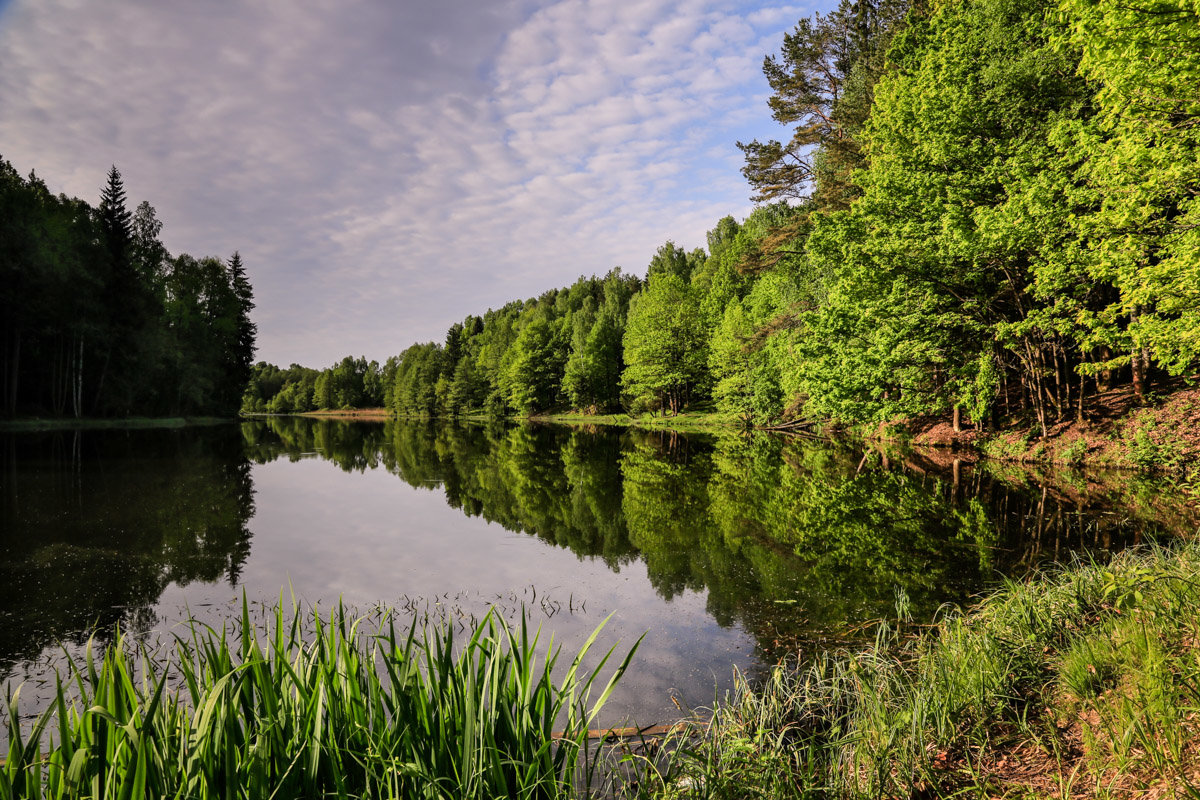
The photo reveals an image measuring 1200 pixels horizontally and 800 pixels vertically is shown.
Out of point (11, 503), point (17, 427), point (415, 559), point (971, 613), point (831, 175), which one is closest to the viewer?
point (971, 613)

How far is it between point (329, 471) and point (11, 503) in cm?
1008

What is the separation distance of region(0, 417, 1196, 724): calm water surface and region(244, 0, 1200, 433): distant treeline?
13.8 ft

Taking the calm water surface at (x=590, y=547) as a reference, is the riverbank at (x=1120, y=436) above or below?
above

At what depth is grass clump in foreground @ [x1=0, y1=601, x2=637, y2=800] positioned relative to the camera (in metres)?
2.17

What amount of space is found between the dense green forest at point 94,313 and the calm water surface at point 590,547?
22.3m

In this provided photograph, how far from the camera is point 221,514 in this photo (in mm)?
13289

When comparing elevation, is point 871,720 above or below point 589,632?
above

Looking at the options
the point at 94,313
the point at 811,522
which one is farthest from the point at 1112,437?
the point at 94,313

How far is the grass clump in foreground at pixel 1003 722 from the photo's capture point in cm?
310

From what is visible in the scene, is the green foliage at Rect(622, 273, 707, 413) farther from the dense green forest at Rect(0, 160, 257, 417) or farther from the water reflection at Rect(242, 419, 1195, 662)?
the dense green forest at Rect(0, 160, 257, 417)

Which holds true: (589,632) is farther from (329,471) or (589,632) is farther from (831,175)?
(831,175)

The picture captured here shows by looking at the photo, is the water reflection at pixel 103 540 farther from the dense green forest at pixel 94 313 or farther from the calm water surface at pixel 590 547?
the dense green forest at pixel 94 313

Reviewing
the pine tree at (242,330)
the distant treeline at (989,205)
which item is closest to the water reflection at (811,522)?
the distant treeline at (989,205)

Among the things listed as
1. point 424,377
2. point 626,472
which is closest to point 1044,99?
point 626,472
